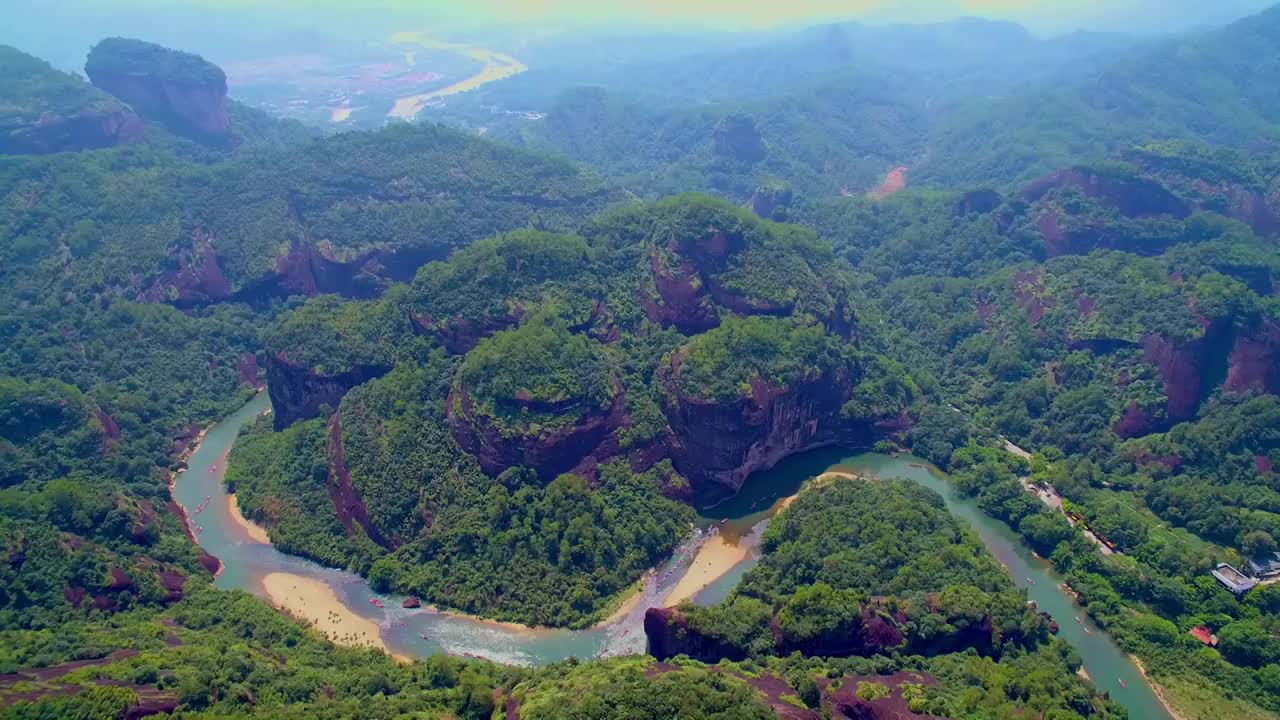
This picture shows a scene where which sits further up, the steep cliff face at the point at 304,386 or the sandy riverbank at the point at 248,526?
the steep cliff face at the point at 304,386

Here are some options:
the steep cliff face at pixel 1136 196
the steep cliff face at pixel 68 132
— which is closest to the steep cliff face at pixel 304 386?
the steep cliff face at pixel 68 132

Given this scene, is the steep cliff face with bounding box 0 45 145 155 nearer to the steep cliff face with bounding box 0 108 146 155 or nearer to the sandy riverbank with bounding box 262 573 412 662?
the steep cliff face with bounding box 0 108 146 155

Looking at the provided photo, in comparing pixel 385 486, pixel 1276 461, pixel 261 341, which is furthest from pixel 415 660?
pixel 1276 461

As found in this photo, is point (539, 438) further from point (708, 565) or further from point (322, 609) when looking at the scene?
point (322, 609)

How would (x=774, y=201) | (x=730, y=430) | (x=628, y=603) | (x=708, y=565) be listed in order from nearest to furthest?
(x=628, y=603) < (x=708, y=565) < (x=730, y=430) < (x=774, y=201)

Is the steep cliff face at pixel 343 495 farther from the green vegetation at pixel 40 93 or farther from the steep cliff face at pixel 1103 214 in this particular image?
the steep cliff face at pixel 1103 214

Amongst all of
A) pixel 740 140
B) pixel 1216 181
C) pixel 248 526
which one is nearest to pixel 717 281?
pixel 248 526
